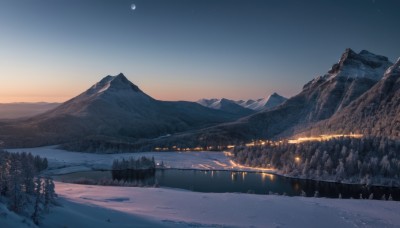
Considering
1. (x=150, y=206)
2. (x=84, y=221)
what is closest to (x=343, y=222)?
(x=150, y=206)

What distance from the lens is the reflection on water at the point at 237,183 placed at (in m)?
133

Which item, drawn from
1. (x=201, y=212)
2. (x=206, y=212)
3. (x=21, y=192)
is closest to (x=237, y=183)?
(x=206, y=212)

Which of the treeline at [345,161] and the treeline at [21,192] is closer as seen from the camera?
the treeline at [21,192]

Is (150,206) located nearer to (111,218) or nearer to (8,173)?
(111,218)

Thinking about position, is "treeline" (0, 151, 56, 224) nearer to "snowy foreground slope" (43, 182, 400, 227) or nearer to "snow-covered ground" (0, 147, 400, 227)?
"snow-covered ground" (0, 147, 400, 227)

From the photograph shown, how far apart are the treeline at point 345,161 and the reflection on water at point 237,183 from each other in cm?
838

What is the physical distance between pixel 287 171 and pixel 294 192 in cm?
4416

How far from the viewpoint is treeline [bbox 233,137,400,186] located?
15575 cm

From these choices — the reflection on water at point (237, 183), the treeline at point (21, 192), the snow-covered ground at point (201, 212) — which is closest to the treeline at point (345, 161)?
the reflection on water at point (237, 183)

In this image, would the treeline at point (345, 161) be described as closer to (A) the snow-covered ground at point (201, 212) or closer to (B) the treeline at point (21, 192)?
(A) the snow-covered ground at point (201, 212)

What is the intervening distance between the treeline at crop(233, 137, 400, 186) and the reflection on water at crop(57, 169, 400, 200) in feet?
27.5

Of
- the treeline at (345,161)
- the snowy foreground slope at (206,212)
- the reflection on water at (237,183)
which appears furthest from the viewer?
the treeline at (345,161)

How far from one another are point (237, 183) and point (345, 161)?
173ft

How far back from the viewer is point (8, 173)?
131 feet
